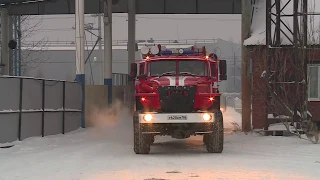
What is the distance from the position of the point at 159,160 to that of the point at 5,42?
2261 cm

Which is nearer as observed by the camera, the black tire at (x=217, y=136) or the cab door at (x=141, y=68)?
the black tire at (x=217, y=136)

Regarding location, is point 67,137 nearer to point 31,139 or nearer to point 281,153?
point 31,139

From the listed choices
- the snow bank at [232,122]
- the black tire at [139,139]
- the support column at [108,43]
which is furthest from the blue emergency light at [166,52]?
the support column at [108,43]

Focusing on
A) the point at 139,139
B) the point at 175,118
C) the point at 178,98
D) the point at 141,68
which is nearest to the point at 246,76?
the point at 141,68

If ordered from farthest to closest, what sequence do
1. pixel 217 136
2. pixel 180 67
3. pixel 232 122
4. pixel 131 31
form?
pixel 131 31
pixel 232 122
pixel 180 67
pixel 217 136

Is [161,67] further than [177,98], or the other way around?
[161,67]

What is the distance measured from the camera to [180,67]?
516 inches

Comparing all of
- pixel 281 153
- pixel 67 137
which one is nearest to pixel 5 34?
pixel 67 137

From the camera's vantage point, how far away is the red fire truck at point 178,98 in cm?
1212

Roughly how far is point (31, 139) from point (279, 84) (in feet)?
30.3

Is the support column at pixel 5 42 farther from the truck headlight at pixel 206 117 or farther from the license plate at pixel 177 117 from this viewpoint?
the truck headlight at pixel 206 117

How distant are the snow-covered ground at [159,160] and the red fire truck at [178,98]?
2.07ft

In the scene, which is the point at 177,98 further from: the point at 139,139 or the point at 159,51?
the point at 159,51

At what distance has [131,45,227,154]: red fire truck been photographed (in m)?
12.1
